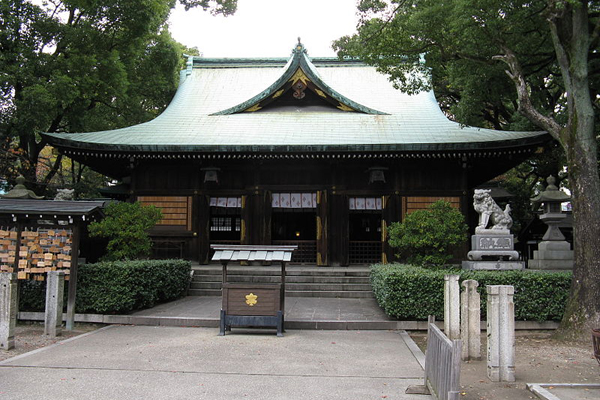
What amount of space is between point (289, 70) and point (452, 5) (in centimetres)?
674

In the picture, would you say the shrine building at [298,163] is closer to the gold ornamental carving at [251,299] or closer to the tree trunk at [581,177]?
the tree trunk at [581,177]

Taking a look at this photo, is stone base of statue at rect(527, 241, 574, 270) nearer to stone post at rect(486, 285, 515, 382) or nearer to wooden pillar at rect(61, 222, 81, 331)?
stone post at rect(486, 285, 515, 382)

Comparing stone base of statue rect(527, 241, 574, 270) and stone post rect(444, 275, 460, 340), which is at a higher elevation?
stone base of statue rect(527, 241, 574, 270)

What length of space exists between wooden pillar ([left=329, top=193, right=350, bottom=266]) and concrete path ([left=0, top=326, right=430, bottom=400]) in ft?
21.1

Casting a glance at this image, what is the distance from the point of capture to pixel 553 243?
45.1 ft

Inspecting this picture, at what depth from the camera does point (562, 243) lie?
13.8 m

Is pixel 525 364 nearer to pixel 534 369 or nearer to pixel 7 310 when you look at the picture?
pixel 534 369

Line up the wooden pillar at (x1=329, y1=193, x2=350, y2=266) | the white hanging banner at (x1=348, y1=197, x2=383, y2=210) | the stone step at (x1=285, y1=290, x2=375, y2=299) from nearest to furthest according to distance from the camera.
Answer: the stone step at (x1=285, y1=290, x2=375, y2=299)
the wooden pillar at (x1=329, y1=193, x2=350, y2=266)
the white hanging banner at (x1=348, y1=197, x2=383, y2=210)

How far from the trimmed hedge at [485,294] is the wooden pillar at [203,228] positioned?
776cm

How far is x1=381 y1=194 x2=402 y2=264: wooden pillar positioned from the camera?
49.7 feet

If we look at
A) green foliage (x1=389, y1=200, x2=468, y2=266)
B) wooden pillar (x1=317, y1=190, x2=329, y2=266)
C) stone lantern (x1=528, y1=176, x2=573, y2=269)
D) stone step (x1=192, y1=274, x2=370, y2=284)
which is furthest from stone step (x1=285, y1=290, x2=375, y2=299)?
stone lantern (x1=528, y1=176, x2=573, y2=269)

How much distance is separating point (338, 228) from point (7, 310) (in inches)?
396

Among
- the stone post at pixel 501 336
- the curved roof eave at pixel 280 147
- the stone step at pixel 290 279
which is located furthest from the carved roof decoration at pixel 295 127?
the stone post at pixel 501 336

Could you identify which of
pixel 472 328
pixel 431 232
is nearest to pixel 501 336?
pixel 472 328
